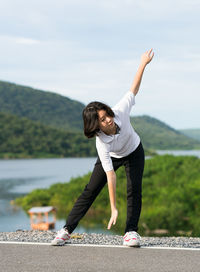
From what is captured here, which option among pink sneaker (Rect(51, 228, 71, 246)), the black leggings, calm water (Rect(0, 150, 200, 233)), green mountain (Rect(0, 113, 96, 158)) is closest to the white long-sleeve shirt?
the black leggings

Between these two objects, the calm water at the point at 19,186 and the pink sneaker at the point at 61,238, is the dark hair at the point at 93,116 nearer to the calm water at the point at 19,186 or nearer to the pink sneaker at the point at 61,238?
the pink sneaker at the point at 61,238

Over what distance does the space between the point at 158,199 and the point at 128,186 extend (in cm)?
3032

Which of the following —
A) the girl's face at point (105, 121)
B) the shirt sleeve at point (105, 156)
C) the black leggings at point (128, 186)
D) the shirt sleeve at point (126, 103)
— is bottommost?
the black leggings at point (128, 186)

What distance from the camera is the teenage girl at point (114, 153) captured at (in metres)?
4.78

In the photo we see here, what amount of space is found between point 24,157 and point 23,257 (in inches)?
5614

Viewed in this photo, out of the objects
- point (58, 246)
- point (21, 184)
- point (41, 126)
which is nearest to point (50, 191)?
point (21, 184)

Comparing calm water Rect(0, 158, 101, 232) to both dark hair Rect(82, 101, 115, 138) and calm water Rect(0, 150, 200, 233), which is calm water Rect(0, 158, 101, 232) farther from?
dark hair Rect(82, 101, 115, 138)

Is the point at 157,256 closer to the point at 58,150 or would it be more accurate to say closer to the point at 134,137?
the point at 134,137

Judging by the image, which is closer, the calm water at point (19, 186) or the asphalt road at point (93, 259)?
the asphalt road at point (93, 259)

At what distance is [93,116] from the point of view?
471 cm

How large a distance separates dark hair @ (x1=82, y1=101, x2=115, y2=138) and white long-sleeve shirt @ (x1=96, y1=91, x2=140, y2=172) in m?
0.15

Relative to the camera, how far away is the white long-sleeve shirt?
193 inches

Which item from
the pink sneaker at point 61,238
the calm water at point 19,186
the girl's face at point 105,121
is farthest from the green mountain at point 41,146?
the girl's face at point 105,121

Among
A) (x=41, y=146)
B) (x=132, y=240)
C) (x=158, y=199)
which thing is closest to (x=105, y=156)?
(x=132, y=240)
